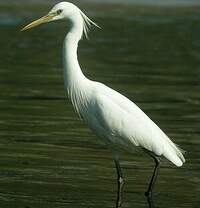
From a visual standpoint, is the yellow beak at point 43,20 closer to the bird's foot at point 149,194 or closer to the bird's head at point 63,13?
the bird's head at point 63,13

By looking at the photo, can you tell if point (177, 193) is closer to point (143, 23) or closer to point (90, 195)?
point (90, 195)

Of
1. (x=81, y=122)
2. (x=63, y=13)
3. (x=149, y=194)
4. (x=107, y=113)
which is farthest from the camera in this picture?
(x=81, y=122)

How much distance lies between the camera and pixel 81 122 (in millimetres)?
14328

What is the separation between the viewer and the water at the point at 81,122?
32.7 feet

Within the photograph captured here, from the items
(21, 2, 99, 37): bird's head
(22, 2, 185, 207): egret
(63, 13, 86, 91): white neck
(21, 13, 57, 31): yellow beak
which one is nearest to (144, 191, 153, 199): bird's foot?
(22, 2, 185, 207): egret

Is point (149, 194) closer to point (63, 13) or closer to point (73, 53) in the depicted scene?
point (73, 53)

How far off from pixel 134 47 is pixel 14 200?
56.1ft

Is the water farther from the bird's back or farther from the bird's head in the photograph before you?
the bird's head

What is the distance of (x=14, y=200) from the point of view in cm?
937

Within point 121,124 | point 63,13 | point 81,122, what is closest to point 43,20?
point 63,13

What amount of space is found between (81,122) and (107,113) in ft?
14.3

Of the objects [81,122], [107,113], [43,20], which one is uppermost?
[43,20]

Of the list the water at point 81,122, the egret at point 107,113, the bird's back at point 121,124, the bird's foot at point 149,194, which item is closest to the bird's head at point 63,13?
the egret at point 107,113

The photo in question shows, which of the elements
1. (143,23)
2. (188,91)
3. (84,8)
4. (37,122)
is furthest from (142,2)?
(37,122)
